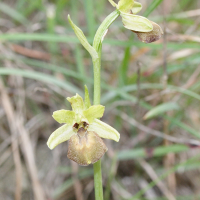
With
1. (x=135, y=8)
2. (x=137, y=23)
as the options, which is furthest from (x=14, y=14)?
(x=137, y=23)

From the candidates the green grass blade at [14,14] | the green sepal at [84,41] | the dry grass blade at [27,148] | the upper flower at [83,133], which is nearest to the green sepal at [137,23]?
the green sepal at [84,41]

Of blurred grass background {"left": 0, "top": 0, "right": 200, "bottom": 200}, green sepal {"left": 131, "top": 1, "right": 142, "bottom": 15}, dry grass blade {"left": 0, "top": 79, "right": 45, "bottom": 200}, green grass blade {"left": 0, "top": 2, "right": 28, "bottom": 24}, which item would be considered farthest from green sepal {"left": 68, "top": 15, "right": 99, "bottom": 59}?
green grass blade {"left": 0, "top": 2, "right": 28, "bottom": 24}

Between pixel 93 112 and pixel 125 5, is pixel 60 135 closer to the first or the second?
pixel 93 112

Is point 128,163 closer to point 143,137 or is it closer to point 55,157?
point 143,137

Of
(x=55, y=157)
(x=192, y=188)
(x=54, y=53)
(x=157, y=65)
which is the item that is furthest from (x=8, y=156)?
(x=192, y=188)

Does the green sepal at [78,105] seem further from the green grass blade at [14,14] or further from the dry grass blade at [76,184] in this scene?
the green grass blade at [14,14]

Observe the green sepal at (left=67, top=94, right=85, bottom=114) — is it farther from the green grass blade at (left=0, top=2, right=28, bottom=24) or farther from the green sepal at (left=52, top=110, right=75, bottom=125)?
the green grass blade at (left=0, top=2, right=28, bottom=24)
